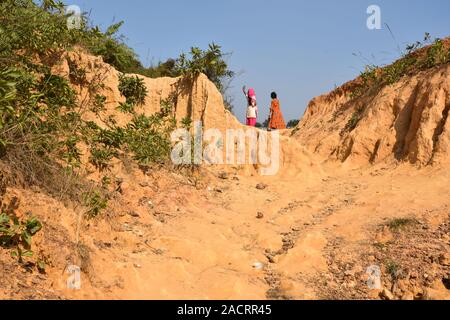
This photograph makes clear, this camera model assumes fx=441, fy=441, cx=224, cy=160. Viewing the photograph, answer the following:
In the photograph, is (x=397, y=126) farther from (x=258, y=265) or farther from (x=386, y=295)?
(x=258, y=265)

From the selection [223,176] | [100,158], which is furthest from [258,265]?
[223,176]

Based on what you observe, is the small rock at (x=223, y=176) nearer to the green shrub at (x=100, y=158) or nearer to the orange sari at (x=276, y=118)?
the green shrub at (x=100, y=158)

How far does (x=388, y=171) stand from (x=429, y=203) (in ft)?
6.12

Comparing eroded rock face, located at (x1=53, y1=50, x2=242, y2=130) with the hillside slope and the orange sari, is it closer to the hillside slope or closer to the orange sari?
the orange sari

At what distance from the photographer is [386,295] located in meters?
4.38

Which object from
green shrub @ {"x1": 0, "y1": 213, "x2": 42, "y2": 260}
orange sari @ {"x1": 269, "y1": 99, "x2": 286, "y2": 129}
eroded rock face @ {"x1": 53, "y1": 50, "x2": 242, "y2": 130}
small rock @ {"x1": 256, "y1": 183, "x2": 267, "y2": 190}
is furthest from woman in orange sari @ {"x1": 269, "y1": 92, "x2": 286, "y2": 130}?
green shrub @ {"x1": 0, "y1": 213, "x2": 42, "y2": 260}

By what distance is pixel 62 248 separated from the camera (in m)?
4.03

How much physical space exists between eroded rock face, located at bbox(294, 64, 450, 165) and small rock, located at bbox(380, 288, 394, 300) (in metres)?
3.64

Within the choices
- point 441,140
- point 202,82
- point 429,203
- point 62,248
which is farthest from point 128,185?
point 441,140

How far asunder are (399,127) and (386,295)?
495 centimetres

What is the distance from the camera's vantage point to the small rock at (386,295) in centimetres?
436

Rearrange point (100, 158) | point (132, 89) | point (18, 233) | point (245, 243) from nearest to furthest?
point (18, 233), point (245, 243), point (100, 158), point (132, 89)

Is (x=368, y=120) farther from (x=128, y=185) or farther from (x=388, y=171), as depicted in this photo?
(x=128, y=185)

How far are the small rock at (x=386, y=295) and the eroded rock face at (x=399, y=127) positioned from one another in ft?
12.0
